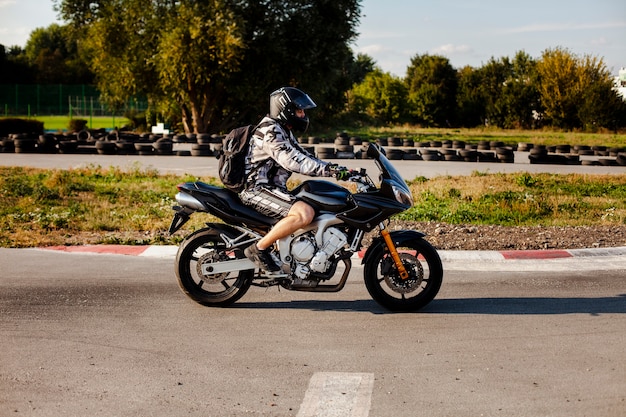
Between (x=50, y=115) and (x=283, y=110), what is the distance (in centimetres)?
6510

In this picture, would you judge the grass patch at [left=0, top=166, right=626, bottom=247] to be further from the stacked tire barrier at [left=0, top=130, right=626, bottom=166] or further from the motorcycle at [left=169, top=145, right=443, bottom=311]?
the stacked tire barrier at [left=0, top=130, right=626, bottom=166]

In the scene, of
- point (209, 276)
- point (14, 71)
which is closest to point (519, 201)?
point (209, 276)

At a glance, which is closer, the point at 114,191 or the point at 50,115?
the point at 114,191

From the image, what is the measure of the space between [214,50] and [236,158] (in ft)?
101

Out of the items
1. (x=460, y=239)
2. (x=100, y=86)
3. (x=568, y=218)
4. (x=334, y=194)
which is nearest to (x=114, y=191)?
(x=460, y=239)

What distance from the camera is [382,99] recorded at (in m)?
65.3

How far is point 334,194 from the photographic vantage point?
7.05m

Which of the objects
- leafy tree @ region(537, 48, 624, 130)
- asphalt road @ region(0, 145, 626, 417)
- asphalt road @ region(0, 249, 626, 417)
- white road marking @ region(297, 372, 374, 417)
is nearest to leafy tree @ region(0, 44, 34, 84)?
leafy tree @ region(537, 48, 624, 130)

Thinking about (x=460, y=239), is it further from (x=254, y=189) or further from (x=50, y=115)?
(x=50, y=115)

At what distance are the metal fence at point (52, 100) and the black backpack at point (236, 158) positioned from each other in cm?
6177

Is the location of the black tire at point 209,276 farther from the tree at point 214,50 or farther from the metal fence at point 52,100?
the metal fence at point 52,100

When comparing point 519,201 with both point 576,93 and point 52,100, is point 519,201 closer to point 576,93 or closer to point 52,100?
point 576,93

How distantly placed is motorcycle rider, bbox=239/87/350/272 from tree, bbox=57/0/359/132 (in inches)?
1154

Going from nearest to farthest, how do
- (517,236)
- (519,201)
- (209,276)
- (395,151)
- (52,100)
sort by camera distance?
(209,276), (517,236), (519,201), (395,151), (52,100)
